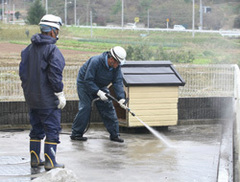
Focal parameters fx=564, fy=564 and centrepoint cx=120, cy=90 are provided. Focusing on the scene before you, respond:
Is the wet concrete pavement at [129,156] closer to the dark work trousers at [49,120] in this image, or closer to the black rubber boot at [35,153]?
the black rubber boot at [35,153]

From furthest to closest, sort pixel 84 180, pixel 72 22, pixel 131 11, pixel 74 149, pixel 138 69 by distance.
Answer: pixel 131 11 → pixel 72 22 → pixel 138 69 → pixel 74 149 → pixel 84 180

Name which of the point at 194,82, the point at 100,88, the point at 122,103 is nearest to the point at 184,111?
the point at 122,103

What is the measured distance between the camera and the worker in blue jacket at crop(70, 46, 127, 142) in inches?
340

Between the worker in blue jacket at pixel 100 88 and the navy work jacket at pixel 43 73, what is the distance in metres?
2.08

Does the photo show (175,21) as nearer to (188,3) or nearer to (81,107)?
(188,3)

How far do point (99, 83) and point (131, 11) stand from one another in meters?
38.4

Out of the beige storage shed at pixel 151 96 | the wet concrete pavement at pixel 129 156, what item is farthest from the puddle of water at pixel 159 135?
the beige storage shed at pixel 151 96

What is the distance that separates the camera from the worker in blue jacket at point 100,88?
864 cm

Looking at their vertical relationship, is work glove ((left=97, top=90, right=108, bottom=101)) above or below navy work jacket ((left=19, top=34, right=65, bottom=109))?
below

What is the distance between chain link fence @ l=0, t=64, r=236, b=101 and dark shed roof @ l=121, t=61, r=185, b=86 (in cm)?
218

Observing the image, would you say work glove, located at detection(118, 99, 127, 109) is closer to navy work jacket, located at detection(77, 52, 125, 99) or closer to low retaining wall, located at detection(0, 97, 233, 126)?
navy work jacket, located at detection(77, 52, 125, 99)

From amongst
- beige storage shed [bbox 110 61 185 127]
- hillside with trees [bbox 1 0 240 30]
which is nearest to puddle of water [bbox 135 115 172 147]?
beige storage shed [bbox 110 61 185 127]

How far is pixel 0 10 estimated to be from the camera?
26531 millimetres

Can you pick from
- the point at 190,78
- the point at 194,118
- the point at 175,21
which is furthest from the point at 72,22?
the point at 194,118
